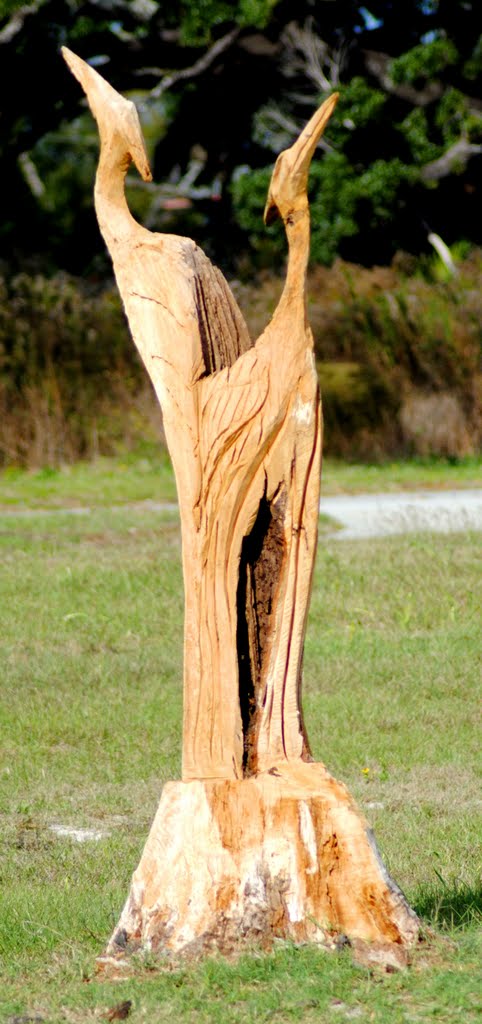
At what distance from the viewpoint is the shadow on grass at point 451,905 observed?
146 inches

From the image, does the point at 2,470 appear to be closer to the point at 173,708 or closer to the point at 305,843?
the point at 173,708

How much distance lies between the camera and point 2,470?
45.4 ft

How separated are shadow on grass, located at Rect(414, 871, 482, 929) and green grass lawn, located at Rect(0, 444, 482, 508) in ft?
25.1

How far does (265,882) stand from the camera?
336cm

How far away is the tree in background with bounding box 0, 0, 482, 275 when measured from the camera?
1612cm

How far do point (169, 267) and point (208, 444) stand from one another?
20.1 inches

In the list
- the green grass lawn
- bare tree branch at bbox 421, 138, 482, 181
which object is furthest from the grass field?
bare tree branch at bbox 421, 138, 482, 181

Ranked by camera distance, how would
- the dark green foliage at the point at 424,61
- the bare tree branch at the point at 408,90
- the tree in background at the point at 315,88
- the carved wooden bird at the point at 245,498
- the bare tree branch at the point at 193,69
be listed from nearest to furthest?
the carved wooden bird at the point at 245,498 < the dark green foliage at the point at 424,61 < the tree in background at the point at 315,88 < the bare tree branch at the point at 408,90 < the bare tree branch at the point at 193,69

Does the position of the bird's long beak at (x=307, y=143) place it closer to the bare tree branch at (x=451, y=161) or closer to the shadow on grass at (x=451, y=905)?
the shadow on grass at (x=451, y=905)

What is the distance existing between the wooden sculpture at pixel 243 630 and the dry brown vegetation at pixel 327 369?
10.5m

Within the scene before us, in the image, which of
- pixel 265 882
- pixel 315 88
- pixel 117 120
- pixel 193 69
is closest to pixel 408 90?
pixel 315 88

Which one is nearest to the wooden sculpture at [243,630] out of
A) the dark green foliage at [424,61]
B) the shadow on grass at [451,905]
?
the shadow on grass at [451,905]

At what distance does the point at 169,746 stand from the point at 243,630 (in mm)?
2617

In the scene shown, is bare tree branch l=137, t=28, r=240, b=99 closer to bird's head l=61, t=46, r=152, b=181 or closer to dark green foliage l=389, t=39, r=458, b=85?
dark green foliage l=389, t=39, r=458, b=85
